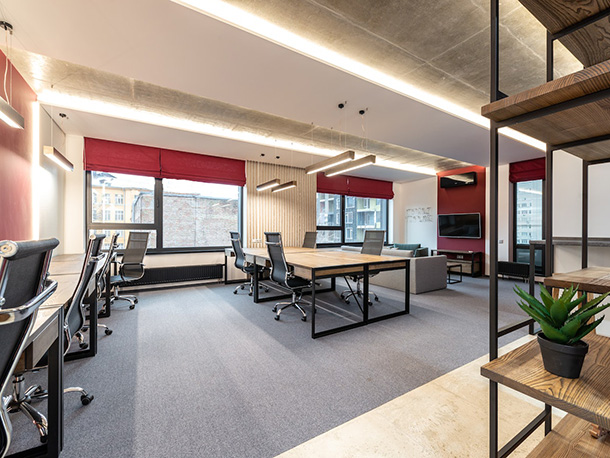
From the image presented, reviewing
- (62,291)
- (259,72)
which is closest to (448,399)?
(62,291)

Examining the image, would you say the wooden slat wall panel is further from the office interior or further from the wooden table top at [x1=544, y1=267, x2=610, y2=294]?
the wooden table top at [x1=544, y1=267, x2=610, y2=294]

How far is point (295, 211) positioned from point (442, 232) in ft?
14.1

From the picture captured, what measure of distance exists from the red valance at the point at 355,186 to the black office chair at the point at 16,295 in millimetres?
6899

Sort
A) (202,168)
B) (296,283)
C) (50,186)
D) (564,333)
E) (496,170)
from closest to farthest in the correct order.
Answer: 1. (564,333)
2. (496,170)
3. (296,283)
4. (50,186)
5. (202,168)

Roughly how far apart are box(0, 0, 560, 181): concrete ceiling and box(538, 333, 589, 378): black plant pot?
2.54 meters

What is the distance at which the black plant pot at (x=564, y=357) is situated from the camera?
2.27 feet

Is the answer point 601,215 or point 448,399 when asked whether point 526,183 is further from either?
point 448,399

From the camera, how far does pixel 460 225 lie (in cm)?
741

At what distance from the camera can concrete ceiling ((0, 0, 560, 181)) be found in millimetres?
2127

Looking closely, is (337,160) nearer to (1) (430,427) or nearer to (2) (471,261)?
(1) (430,427)

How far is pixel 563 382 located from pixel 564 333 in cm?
13

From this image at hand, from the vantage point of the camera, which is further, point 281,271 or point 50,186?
point 50,186

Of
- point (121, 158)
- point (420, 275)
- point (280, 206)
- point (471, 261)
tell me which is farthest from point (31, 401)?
point (471, 261)

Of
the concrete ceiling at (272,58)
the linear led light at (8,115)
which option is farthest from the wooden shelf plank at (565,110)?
the linear led light at (8,115)
